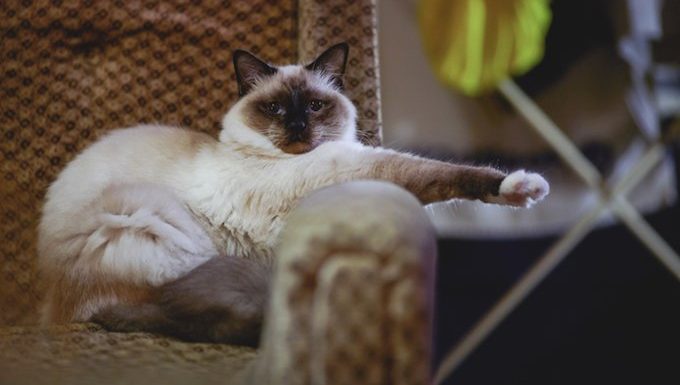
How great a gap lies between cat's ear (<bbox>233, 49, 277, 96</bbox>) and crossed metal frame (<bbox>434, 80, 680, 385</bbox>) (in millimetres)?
658

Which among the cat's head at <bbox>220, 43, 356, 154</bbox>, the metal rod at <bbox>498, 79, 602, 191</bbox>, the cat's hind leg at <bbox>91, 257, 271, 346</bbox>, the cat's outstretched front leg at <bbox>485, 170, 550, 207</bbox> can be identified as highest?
the metal rod at <bbox>498, 79, 602, 191</bbox>

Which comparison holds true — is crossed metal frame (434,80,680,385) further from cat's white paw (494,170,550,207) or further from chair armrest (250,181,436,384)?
chair armrest (250,181,436,384)

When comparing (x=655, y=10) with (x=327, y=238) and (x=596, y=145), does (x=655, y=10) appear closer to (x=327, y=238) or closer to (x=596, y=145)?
(x=596, y=145)

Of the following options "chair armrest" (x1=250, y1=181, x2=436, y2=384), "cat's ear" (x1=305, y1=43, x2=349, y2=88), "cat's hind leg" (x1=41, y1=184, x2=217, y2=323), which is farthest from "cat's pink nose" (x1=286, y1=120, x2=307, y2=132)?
"chair armrest" (x1=250, y1=181, x2=436, y2=384)

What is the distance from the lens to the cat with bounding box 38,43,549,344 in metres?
0.89

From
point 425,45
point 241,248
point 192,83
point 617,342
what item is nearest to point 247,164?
point 241,248

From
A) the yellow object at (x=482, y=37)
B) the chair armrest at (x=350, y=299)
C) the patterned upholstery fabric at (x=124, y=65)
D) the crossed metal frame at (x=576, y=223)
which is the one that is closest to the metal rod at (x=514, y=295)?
the crossed metal frame at (x=576, y=223)

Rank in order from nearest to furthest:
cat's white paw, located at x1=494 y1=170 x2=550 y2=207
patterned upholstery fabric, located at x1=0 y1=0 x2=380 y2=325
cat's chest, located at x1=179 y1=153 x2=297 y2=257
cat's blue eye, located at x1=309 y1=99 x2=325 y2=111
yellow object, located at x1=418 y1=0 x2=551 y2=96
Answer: cat's white paw, located at x1=494 y1=170 x2=550 y2=207 < cat's chest, located at x1=179 y1=153 x2=297 y2=257 < cat's blue eye, located at x1=309 y1=99 x2=325 y2=111 < patterned upholstery fabric, located at x1=0 y1=0 x2=380 y2=325 < yellow object, located at x1=418 y1=0 x2=551 y2=96

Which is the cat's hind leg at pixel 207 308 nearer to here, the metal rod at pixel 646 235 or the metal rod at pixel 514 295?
the metal rod at pixel 514 295

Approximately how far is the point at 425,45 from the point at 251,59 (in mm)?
577

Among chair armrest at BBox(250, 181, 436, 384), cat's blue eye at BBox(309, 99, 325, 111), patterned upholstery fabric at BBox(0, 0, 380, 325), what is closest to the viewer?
chair armrest at BBox(250, 181, 436, 384)

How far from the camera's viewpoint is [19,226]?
1.30 metres

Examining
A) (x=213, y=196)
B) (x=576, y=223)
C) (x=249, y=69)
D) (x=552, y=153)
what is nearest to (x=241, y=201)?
(x=213, y=196)

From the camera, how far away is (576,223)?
161 cm
